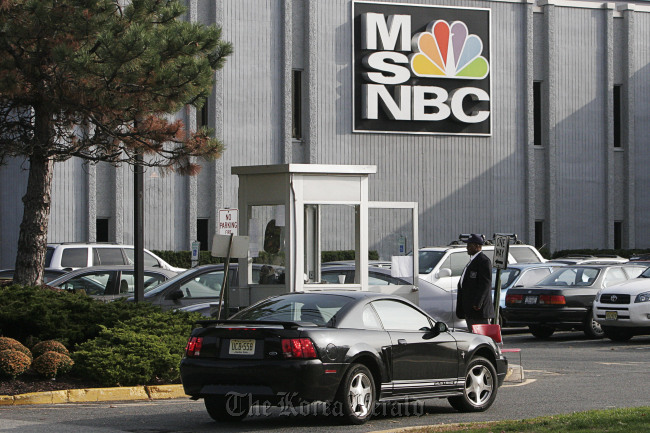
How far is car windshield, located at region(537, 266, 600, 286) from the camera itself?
23359 millimetres

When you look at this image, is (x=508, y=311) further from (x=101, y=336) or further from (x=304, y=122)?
(x=304, y=122)

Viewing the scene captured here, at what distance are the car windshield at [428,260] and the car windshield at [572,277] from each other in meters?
2.22

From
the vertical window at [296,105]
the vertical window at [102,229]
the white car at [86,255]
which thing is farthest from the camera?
the vertical window at [296,105]

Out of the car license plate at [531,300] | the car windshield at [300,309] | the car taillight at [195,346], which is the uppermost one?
the car windshield at [300,309]

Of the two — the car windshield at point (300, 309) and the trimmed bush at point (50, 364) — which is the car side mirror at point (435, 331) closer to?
the car windshield at point (300, 309)

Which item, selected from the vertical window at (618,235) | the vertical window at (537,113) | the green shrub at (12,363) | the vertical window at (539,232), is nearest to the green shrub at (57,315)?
the green shrub at (12,363)

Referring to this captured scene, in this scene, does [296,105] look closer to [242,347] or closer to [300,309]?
[300,309]

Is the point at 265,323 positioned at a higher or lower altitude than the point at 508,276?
higher

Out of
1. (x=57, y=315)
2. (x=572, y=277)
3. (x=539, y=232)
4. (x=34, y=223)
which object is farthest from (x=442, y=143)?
(x=57, y=315)

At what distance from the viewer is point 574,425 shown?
31.4ft

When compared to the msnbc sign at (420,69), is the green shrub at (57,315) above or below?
below

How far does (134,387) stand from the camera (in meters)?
13.5

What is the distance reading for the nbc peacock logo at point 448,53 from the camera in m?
40.9

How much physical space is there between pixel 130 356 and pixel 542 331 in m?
12.0
